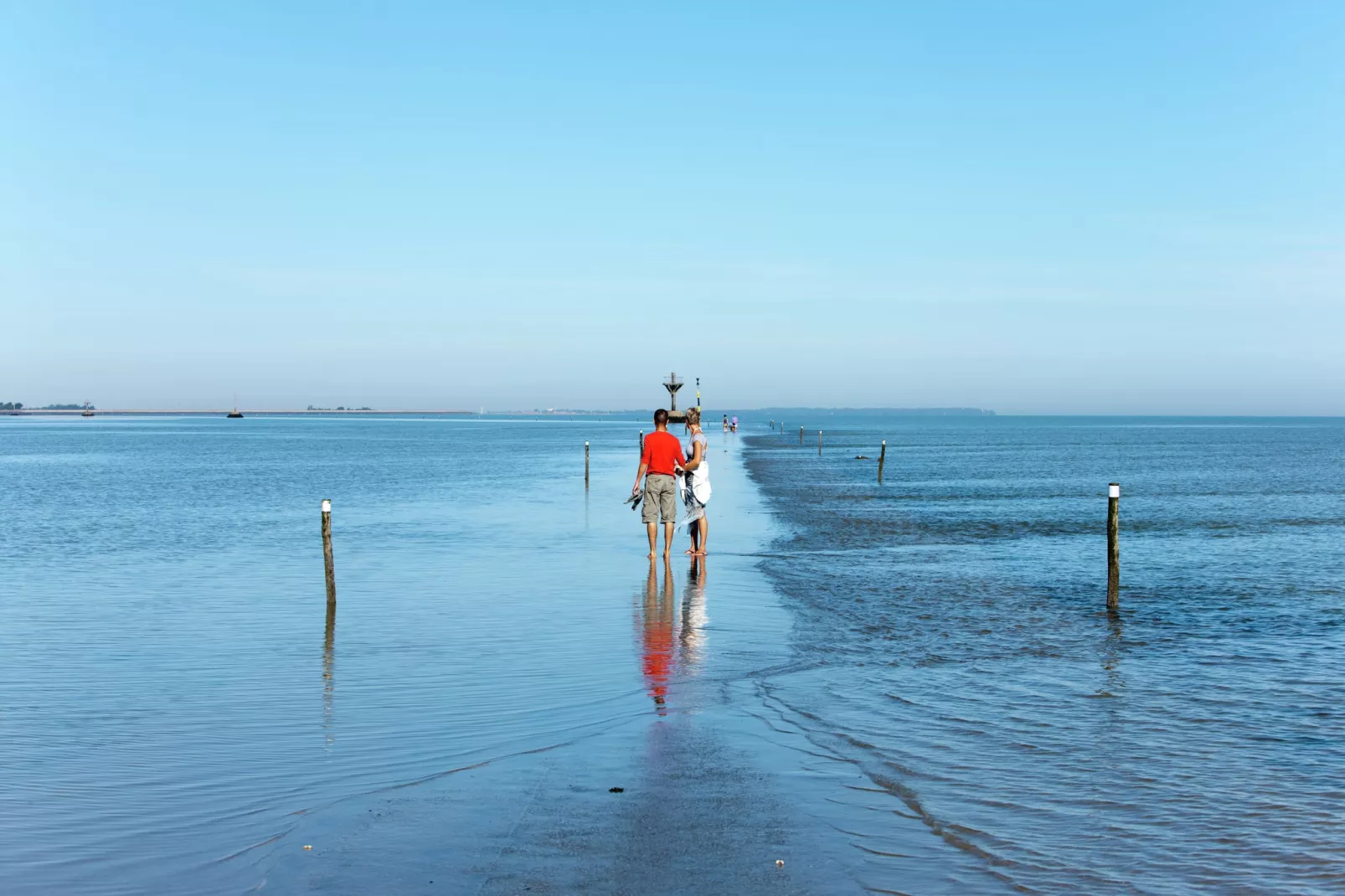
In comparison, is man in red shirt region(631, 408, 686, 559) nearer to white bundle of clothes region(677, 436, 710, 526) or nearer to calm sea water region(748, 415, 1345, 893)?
white bundle of clothes region(677, 436, 710, 526)

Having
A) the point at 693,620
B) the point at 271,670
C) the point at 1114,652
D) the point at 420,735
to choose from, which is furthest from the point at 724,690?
the point at 1114,652

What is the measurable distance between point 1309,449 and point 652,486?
9827cm

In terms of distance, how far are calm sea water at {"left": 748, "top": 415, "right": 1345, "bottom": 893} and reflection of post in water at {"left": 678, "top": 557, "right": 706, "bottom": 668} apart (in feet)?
3.69

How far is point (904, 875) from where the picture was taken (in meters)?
6.10

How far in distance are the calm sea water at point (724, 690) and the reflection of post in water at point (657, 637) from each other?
0.06 m

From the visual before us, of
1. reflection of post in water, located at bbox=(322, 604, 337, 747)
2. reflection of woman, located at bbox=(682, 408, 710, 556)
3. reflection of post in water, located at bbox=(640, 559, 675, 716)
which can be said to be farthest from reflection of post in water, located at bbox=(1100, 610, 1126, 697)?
reflection of post in water, located at bbox=(322, 604, 337, 747)

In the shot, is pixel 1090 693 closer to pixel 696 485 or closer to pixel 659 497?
pixel 659 497

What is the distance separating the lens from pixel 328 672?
1134 cm

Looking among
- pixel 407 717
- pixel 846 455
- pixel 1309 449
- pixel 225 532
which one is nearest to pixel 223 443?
pixel 846 455

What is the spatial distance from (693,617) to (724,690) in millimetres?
4014

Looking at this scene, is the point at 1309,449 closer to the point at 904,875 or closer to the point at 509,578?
the point at 509,578

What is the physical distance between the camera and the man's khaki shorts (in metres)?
18.3

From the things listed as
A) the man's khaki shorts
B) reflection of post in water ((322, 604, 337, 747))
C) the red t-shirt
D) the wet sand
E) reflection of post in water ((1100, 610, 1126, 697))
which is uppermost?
the red t-shirt

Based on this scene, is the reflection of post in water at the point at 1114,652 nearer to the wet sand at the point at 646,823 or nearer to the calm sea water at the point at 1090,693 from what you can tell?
the calm sea water at the point at 1090,693
